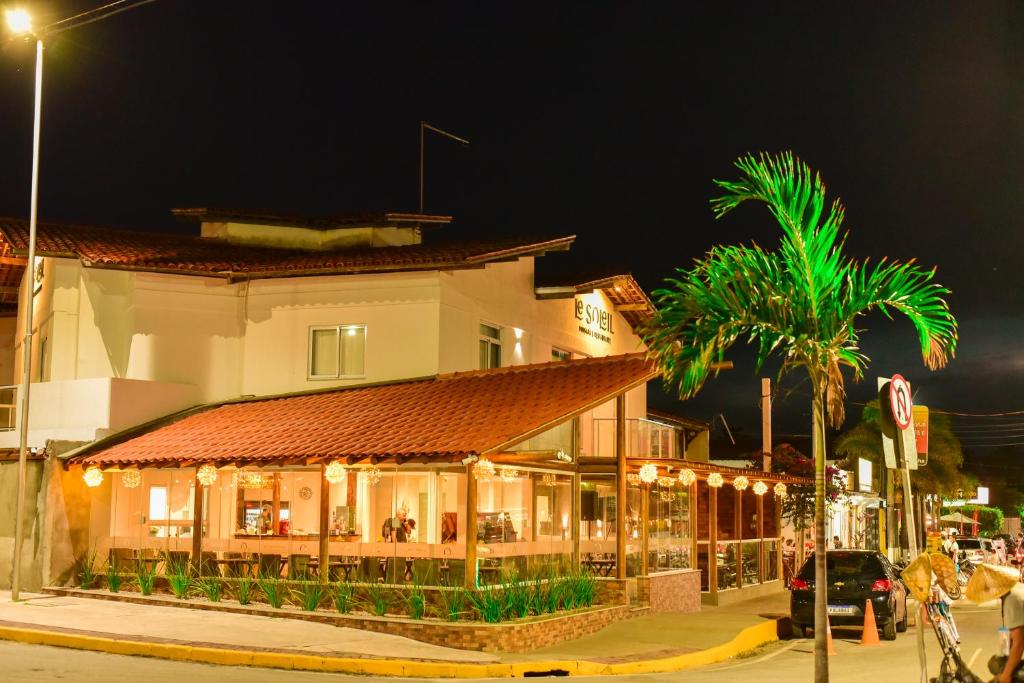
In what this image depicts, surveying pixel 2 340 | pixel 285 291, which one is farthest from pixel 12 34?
pixel 2 340

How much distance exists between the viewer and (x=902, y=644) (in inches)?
748

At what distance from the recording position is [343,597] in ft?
58.1

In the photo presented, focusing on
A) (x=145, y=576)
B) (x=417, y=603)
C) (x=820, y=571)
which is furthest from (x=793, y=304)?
(x=145, y=576)

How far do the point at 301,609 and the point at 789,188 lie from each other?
1096 cm

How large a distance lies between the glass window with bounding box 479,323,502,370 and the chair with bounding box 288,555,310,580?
23.2 feet

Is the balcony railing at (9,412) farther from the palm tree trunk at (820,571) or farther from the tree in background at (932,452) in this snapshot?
the tree in background at (932,452)

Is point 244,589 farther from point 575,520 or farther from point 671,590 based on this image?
point 671,590

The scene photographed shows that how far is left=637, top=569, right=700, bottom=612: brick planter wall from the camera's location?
70.5 feet

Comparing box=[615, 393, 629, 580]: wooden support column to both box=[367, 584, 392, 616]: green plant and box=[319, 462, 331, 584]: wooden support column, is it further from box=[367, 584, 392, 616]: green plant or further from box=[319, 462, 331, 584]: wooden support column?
box=[319, 462, 331, 584]: wooden support column

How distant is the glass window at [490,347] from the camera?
85.3 feet

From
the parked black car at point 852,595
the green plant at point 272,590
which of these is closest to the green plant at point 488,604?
the green plant at point 272,590

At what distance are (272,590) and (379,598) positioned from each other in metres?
2.12

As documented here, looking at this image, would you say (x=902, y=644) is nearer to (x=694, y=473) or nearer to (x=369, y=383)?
(x=694, y=473)

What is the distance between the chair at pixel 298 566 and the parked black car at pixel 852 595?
8487 mm
